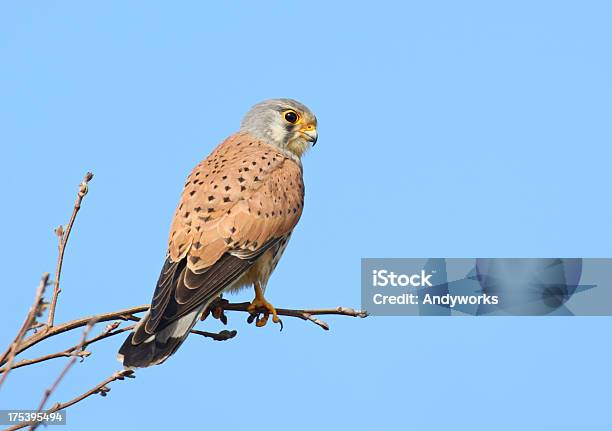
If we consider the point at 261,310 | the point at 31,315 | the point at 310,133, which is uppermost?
the point at 310,133

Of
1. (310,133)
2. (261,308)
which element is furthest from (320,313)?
(310,133)

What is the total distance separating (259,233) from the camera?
14.4 feet

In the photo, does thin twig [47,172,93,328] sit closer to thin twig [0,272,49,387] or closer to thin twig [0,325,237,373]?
thin twig [0,325,237,373]

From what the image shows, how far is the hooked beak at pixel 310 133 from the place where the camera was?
5215 millimetres

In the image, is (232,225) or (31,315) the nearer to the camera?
(31,315)

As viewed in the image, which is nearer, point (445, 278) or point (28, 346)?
point (28, 346)

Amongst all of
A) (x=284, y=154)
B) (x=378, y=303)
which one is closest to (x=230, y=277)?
(x=284, y=154)

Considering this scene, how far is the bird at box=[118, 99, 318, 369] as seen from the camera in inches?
152

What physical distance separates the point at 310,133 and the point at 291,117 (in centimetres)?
14

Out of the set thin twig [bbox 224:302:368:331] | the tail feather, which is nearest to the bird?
the tail feather

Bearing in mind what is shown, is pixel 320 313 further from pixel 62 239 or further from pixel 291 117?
pixel 291 117

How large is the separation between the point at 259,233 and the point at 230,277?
327 millimetres

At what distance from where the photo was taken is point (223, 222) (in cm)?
428

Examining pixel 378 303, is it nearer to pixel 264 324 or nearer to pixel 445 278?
pixel 445 278
